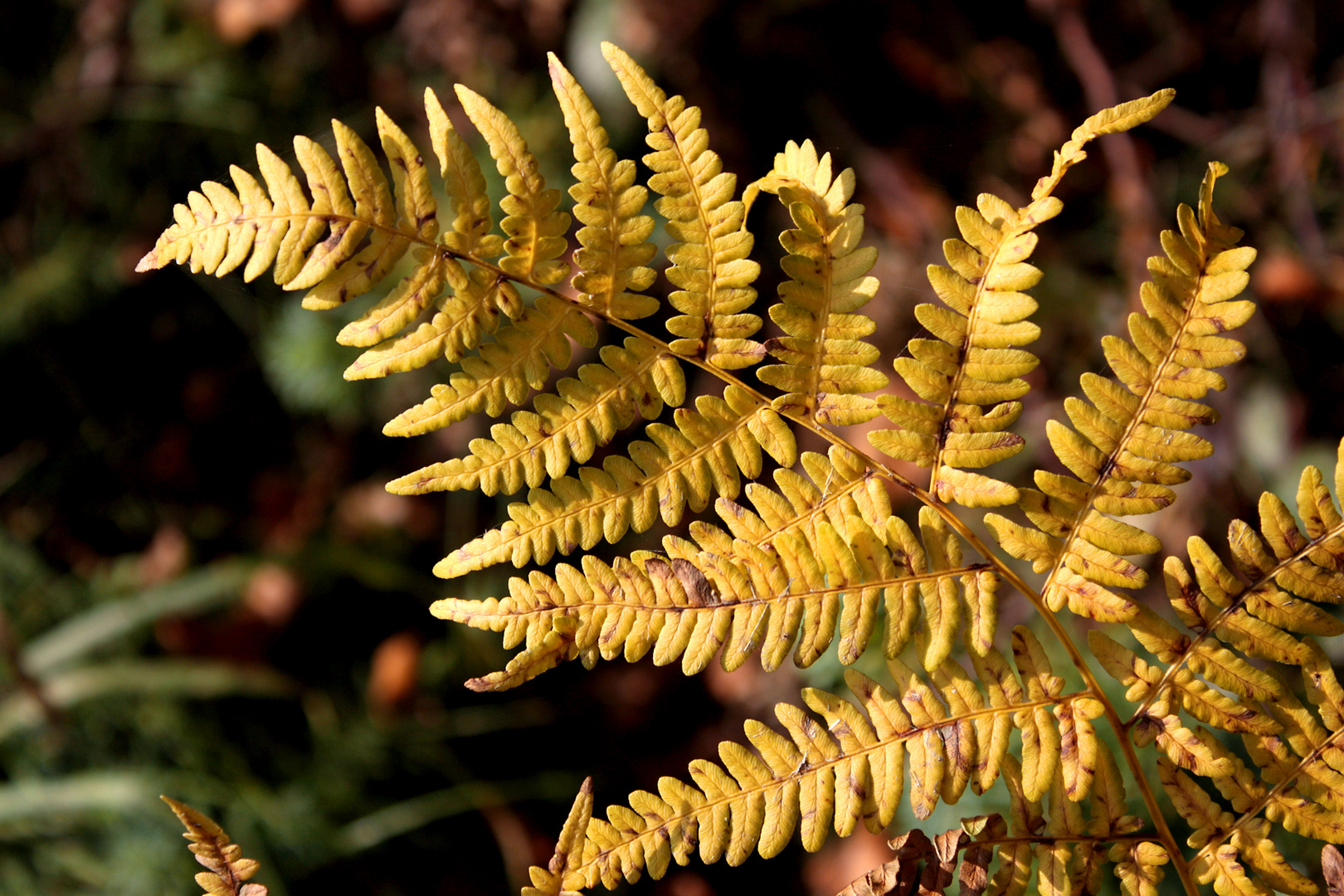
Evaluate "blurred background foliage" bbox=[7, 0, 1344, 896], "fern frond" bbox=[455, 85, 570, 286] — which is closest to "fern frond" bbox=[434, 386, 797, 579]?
"fern frond" bbox=[455, 85, 570, 286]

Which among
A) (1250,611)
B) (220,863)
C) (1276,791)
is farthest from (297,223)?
(1276,791)

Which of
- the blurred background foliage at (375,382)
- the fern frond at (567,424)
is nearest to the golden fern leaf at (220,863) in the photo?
the fern frond at (567,424)

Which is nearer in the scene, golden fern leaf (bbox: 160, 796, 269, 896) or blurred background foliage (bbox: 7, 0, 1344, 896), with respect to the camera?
golden fern leaf (bbox: 160, 796, 269, 896)

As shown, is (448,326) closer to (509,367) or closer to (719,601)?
(509,367)

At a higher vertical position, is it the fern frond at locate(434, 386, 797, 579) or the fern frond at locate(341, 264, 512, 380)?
the fern frond at locate(341, 264, 512, 380)

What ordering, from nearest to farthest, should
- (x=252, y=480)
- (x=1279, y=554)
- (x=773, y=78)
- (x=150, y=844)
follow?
(x=1279, y=554) → (x=150, y=844) → (x=773, y=78) → (x=252, y=480)

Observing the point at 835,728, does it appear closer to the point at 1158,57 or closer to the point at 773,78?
the point at 773,78

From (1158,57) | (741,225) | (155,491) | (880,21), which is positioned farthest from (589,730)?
(1158,57)

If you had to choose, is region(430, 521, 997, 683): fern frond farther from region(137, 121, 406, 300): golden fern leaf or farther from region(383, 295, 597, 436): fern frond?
region(137, 121, 406, 300): golden fern leaf
